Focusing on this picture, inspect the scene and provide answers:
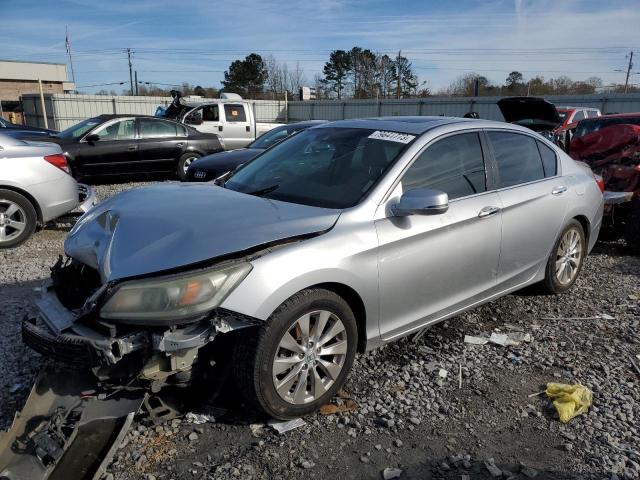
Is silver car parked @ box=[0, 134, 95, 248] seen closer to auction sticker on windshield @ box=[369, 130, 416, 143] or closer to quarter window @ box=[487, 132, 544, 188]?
auction sticker on windshield @ box=[369, 130, 416, 143]

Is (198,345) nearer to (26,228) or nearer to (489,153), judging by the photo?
(489,153)

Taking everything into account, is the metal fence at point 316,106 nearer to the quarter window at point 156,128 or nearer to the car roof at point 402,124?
the quarter window at point 156,128

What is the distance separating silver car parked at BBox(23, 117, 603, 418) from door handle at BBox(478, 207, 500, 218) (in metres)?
0.01

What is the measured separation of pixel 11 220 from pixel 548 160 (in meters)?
6.17

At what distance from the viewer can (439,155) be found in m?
3.71

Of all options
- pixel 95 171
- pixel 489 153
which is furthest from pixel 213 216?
pixel 95 171

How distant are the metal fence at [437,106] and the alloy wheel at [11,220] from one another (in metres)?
19.3

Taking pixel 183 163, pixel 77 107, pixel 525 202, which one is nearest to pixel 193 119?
pixel 183 163

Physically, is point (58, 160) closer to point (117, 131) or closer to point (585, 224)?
point (117, 131)

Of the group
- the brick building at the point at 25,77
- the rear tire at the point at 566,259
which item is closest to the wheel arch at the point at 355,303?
the rear tire at the point at 566,259

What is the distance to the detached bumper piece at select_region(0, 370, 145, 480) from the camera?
2428mm

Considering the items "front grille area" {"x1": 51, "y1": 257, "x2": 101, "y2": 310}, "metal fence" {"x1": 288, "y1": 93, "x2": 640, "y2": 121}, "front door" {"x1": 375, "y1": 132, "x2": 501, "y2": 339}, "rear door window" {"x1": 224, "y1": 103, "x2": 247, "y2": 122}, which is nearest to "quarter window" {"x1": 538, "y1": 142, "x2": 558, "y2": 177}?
"front door" {"x1": 375, "y1": 132, "x2": 501, "y2": 339}

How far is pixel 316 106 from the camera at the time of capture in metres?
34.0

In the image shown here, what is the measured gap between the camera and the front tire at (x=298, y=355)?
8.93ft
